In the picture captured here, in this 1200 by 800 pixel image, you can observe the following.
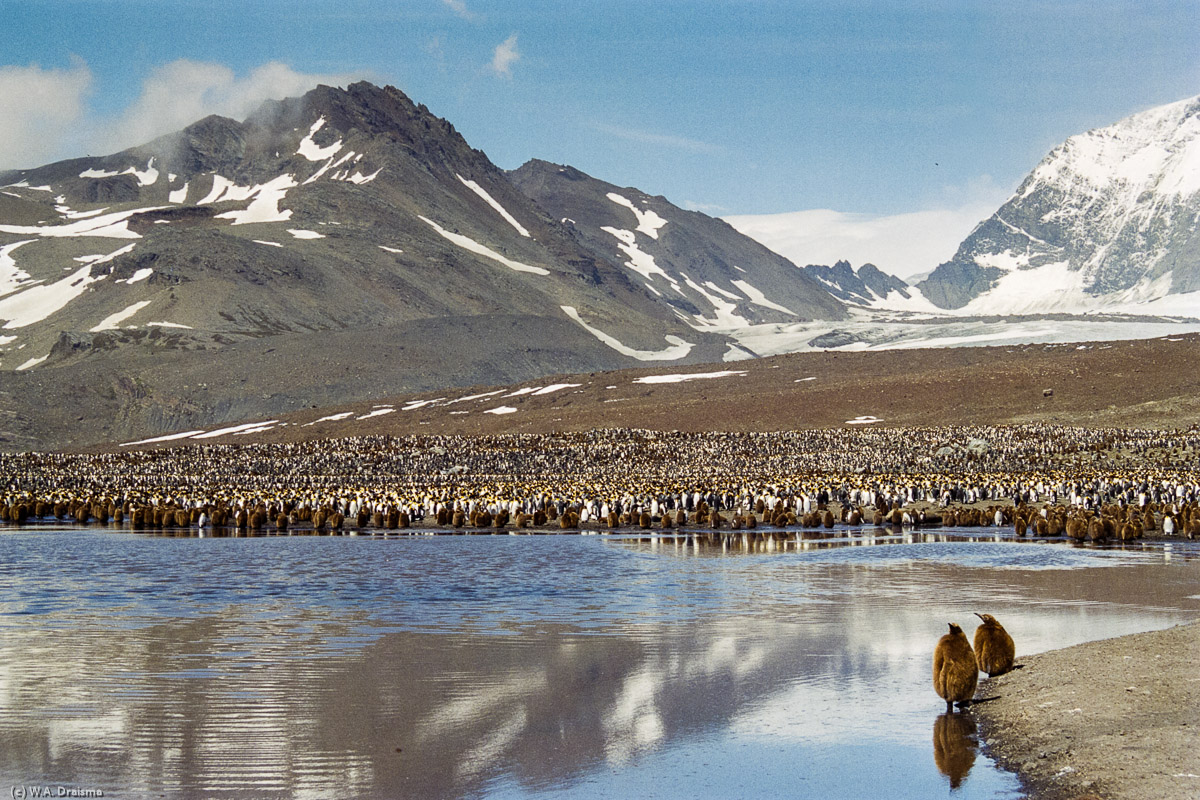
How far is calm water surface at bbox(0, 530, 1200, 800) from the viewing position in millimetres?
10672

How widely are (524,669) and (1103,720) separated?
23.3ft

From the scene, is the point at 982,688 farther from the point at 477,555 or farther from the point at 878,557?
the point at 477,555

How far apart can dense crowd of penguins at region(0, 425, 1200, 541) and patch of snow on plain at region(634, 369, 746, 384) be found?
38.6 m

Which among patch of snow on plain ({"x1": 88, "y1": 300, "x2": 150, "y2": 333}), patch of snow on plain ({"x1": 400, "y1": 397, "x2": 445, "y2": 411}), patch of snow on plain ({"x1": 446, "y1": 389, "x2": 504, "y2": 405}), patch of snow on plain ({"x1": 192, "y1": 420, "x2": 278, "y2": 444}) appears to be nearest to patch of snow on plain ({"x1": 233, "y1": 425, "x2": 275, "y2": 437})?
patch of snow on plain ({"x1": 192, "y1": 420, "x2": 278, "y2": 444})

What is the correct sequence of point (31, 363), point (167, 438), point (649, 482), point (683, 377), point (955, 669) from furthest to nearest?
point (31, 363) < point (683, 377) < point (167, 438) < point (649, 482) < point (955, 669)

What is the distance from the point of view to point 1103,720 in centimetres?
1146

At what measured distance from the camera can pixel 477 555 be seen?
32.2 m

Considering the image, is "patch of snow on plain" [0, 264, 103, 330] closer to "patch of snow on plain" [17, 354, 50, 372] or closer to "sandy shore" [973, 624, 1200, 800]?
"patch of snow on plain" [17, 354, 50, 372]

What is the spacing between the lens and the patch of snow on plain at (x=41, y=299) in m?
177

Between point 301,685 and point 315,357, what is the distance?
134m

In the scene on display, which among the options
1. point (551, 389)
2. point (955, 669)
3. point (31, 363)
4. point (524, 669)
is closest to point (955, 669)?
point (955, 669)

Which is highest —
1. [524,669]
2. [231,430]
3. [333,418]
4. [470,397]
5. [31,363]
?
[31,363]

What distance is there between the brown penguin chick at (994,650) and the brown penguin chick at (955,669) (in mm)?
1671

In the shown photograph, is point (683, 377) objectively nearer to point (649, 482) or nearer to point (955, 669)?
point (649, 482)
